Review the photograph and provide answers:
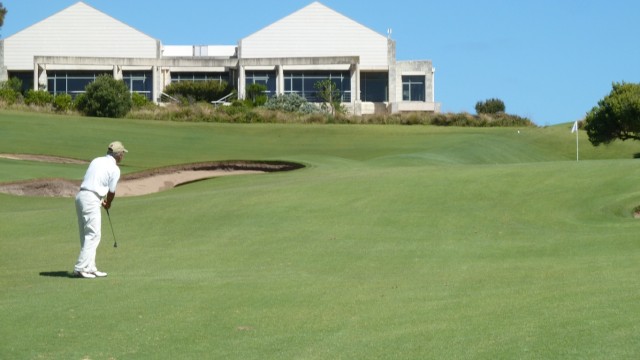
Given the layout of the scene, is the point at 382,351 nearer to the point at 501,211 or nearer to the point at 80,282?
the point at 80,282

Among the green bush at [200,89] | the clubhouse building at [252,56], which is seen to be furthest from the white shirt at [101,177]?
the clubhouse building at [252,56]

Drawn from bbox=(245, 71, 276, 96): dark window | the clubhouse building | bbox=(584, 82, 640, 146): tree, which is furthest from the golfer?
bbox=(245, 71, 276, 96): dark window

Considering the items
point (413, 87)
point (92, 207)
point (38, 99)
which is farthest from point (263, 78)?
point (92, 207)

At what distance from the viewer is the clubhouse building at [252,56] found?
335 feet

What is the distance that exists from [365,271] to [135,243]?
613cm

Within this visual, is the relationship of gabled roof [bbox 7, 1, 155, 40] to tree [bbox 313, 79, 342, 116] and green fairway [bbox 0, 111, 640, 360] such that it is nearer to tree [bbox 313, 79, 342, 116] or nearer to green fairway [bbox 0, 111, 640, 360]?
tree [bbox 313, 79, 342, 116]

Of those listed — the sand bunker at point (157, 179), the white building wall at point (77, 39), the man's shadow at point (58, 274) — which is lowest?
the man's shadow at point (58, 274)

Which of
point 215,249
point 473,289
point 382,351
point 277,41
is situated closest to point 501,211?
point 215,249

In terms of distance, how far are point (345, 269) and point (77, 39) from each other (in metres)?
93.7

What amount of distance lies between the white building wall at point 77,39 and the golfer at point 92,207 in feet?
301

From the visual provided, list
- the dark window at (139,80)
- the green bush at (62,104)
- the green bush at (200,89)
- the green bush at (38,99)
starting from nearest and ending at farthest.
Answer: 1. the green bush at (62,104)
2. the green bush at (38,99)
3. the green bush at (200,89)
4. the dark window at (139,80)

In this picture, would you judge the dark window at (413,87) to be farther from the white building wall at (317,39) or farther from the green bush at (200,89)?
the green bush at (200,89)

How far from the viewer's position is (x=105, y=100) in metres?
72.1

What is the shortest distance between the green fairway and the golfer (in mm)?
338
